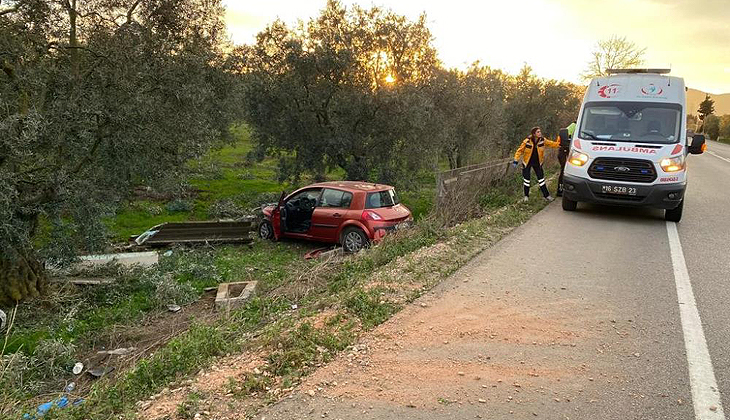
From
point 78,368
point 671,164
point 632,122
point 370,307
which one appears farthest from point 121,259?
point 671,164

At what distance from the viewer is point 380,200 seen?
12000 mm

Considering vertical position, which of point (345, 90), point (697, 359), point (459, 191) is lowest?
point (697, 359)

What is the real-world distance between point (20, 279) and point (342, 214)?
6.57m

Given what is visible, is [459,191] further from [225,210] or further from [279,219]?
[225,210]

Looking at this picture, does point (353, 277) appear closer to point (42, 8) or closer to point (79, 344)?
point (79, 344)

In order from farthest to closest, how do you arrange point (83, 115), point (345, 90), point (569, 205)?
point (345, 90) < point (569, 205) < point (83, 115)

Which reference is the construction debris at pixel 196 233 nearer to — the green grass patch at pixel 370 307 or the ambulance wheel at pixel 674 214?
the green grass patch at pixel 370 307

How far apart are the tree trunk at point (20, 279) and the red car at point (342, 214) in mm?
5811

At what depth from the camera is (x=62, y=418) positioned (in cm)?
347

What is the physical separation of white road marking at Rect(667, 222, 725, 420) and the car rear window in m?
6.58

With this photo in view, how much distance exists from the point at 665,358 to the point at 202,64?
10.9m

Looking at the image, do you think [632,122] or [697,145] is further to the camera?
[632,122]

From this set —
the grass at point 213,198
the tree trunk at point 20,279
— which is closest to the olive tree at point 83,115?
the tree trunk at point 20,279

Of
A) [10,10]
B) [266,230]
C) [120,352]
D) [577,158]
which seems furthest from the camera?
[266,230]
